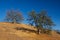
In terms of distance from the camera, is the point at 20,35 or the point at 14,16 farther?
the point at 14,16

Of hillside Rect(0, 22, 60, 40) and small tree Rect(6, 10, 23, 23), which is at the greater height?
small tree Rect(6, 10, 23, 23)

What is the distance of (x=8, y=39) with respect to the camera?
31531 mm

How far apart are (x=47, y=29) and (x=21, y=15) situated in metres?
22.5

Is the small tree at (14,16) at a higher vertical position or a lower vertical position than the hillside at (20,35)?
higher

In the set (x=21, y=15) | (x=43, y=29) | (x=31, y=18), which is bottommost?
(x=43, y=29)

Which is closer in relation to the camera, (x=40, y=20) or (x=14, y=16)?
(x=40, y=20)

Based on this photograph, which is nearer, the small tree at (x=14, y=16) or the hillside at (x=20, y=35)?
the hillside at (x=20, y=35)

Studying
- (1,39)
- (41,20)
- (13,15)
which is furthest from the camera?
(13,15)

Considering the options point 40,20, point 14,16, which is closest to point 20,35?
point 40,20

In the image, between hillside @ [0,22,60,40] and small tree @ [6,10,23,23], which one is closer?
hillside @ [0,22,60,40]

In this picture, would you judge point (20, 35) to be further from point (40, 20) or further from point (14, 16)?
point (14, 16)

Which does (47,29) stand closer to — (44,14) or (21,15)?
(44,14)

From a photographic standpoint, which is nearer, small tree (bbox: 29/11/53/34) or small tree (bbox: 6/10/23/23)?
small tree (bbox: 29/11/53/34)

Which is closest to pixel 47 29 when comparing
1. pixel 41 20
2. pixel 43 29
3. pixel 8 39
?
pixel 43 29
